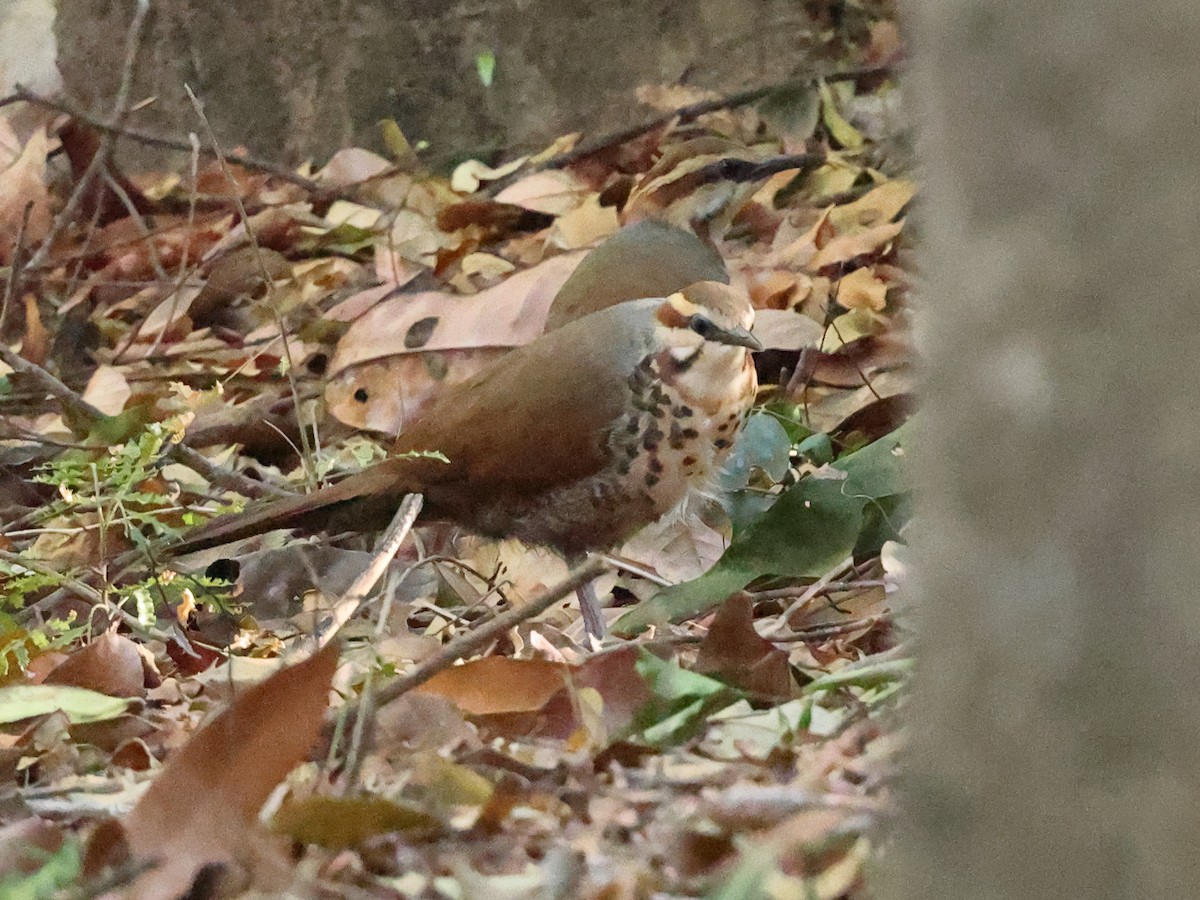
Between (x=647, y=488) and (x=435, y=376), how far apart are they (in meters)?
0.88

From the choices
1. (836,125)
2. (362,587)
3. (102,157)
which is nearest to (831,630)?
(362,587)

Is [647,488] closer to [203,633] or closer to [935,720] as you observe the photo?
[203,633]

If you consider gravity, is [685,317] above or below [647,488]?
above

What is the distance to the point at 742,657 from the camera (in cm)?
135

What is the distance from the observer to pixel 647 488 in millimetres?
2244

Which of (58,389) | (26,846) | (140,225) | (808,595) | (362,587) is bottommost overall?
(140,225)

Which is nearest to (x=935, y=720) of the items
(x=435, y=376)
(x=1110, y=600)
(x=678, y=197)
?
(x=1110, y=600)

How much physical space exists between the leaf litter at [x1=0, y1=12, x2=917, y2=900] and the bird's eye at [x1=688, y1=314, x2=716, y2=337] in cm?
25

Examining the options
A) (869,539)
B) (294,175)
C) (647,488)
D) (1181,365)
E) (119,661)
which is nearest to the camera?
(1181,365)

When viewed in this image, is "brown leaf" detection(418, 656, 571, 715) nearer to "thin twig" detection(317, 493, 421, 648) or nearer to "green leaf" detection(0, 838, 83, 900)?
"thin twig" detection(317, 493, 421, 648)

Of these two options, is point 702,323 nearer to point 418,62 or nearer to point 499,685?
point 499,685

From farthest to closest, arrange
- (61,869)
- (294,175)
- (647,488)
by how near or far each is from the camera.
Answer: (294,175)
(647,488)
(61,869)

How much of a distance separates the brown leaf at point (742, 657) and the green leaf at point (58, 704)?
0.60 m

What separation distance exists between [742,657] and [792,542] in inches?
24.5
